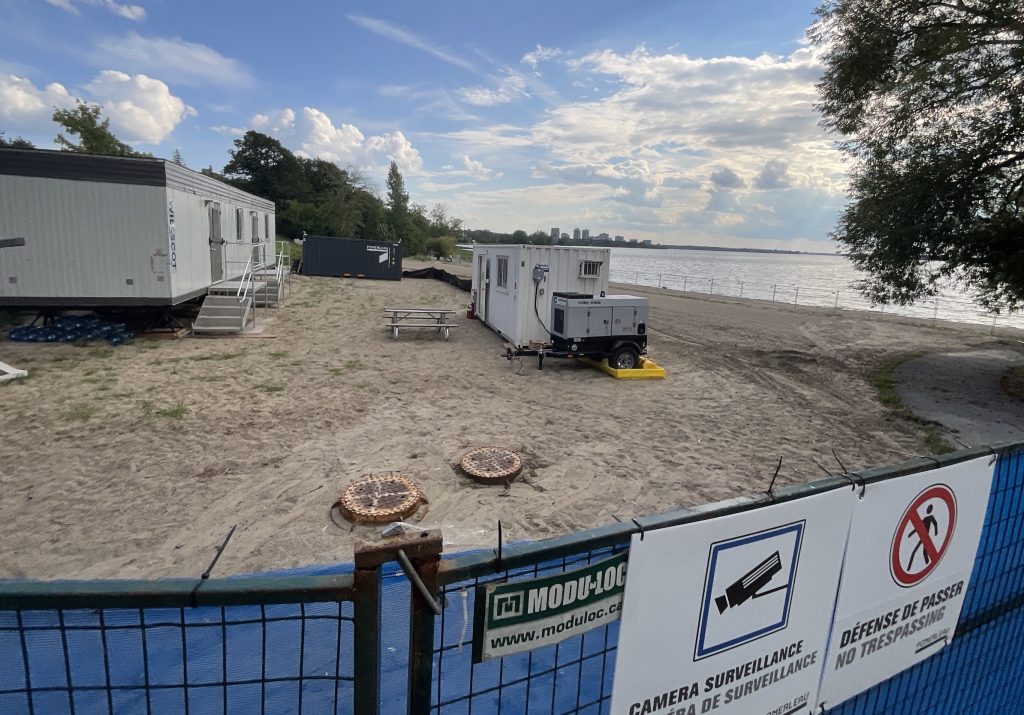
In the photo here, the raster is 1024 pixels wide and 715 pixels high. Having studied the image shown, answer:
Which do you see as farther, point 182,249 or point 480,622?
point 182,249

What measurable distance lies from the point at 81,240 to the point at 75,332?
2145 mm

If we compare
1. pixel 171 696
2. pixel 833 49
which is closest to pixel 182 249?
pixel 171 696

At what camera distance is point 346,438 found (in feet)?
24.7

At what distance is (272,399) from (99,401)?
2537mm

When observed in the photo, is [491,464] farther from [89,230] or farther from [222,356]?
[89,230]

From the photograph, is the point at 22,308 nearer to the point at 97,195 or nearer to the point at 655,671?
the point at 97,195

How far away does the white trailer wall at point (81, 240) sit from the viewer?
1189 cm

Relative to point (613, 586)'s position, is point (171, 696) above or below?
below

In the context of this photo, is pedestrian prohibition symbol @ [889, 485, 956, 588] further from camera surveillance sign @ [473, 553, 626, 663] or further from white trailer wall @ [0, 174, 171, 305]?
white trailer wall @ [0, 174, 171, 305]

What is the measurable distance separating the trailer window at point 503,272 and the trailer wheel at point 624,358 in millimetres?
3663

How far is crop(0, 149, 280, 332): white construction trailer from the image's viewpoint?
A: 11.9 m

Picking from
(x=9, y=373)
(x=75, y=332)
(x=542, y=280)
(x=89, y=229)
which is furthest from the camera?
(x=75, y=332)

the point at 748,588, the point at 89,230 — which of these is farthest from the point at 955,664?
the point at 89,230

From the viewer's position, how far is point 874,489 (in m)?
2.07
